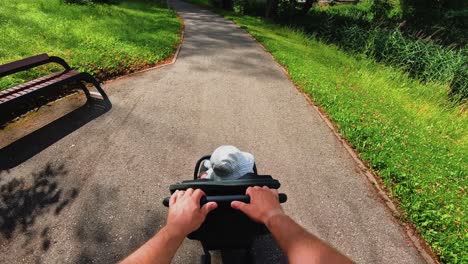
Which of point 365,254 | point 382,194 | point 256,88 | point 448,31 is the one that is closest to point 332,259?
point 365,254

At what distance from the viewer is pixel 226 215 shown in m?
2.14

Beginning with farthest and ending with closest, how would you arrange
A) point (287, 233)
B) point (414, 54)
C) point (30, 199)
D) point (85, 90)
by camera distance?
point (414, 54), point (85, 90), point (30, 199), point (287, 233)

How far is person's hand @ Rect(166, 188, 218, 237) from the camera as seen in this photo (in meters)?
1.48

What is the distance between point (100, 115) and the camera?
5.54m

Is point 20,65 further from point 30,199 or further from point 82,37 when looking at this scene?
point 82,37

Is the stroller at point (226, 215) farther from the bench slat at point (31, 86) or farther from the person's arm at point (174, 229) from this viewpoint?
the bench slat at point (31, 86)

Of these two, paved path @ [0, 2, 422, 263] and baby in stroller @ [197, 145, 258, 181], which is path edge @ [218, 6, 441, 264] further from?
baby in stroller @ [197, 145, 258, 181]

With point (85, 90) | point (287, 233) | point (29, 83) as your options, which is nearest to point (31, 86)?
point (29, 83)

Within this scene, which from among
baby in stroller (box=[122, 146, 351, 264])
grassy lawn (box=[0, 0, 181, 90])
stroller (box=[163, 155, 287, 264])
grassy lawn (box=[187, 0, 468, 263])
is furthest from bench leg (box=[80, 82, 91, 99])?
grassy lawn (box=[187, 0, 468, 263])

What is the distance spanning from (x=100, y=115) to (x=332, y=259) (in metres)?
5.17

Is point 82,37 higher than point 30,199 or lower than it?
higher

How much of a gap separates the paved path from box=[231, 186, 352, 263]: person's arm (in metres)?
1.83

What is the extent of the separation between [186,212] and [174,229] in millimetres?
115

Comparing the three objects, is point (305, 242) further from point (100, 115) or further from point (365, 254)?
point (100, 115)
